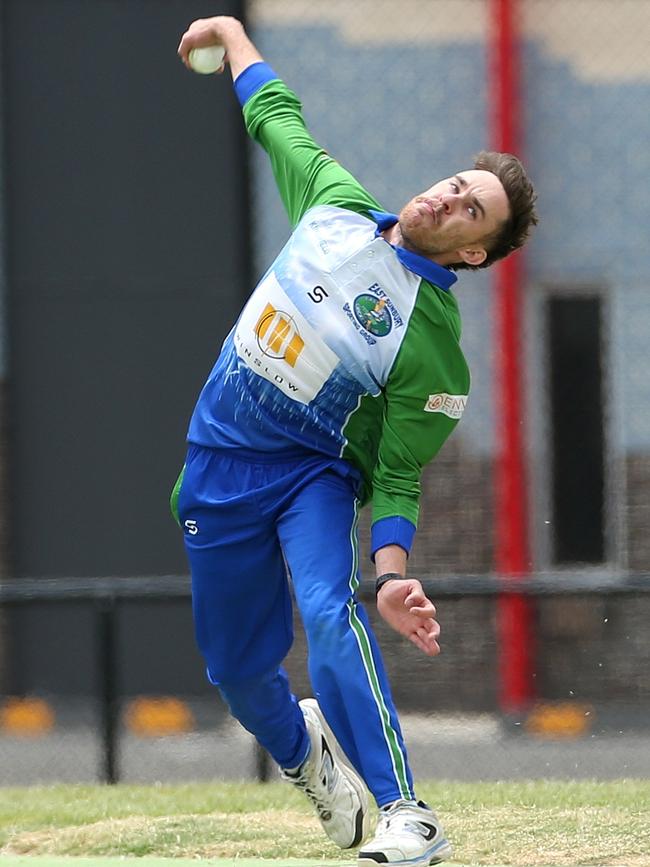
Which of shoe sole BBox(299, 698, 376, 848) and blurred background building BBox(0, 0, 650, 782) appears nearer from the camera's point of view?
shoe sole BBox(299, 698, 376, 848)

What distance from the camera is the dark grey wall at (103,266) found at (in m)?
9.86

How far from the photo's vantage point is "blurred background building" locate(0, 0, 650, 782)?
9414 mm

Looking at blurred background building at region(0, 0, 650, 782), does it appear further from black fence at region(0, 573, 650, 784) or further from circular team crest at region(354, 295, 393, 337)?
circular team crest at region(354, 295, 393, 337)

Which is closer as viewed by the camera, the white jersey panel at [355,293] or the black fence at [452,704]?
the white jersey panel at [355,293]

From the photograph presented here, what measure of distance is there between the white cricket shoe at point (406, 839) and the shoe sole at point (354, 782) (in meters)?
0.49

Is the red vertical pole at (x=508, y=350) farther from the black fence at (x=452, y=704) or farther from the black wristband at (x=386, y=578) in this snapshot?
the black wristband at (x=386, y=578)

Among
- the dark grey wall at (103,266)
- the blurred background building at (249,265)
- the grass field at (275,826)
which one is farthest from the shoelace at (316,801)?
the dark grey wall at (103,266)

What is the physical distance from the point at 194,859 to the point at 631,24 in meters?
5.54

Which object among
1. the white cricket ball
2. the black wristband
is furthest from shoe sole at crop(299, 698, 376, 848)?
the white cricket ball

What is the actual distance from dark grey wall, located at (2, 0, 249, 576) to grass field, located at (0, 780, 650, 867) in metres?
2.95

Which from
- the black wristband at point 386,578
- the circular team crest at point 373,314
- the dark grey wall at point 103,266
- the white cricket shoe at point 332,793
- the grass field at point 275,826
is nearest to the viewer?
the black wristband at point 386,578

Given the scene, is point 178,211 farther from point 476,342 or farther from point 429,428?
point 429,428

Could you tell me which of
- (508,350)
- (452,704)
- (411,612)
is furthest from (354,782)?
(508,350)

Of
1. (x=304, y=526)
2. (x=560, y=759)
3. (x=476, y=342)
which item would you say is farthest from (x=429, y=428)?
(x=476, y=342)
